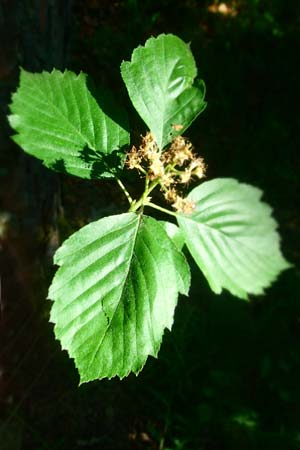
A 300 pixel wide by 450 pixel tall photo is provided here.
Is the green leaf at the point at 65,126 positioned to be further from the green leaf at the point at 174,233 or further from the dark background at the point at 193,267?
the dark background at the point at 193,267

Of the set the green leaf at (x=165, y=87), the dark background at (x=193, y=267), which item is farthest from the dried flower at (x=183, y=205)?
the dark background at (x=193, y=267)

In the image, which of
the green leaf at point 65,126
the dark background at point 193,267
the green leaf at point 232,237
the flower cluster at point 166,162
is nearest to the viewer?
the flower cluster at point 166,162

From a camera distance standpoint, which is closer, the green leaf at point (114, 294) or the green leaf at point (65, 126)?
the green leaf at point (114, 294)

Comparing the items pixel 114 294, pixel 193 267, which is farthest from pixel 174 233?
pixel 193 267

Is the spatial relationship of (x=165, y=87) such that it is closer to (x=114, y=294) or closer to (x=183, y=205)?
(x=183, y=205)

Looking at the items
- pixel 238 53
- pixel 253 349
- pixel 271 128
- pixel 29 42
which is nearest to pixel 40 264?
pixel 29 42

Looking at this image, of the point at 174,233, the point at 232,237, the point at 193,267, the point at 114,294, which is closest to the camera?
the point at 114,294
